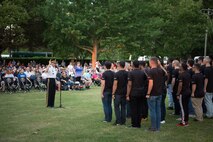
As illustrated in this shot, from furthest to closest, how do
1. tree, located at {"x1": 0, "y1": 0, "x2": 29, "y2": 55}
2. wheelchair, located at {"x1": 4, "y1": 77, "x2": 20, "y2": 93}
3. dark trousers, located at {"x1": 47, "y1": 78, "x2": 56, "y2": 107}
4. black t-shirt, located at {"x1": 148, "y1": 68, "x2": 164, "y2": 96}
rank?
tree, located at {"x1": 0, "y1": 0, "x2": 29, "y2": 55}, wheelchair, located at {"x1": 4, "y1": 77, "x2": 20, "y2": 93}, dark trousers, located at {"x1": 47, "y1": 78, "x2": 56, "y2": 107}, black t-shirt, located at {"x1": 148, "y1": 68, "x2": 164, "y2": 96}

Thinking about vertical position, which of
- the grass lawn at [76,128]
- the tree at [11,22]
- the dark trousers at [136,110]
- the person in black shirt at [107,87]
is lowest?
the grass lawn at [76,128]

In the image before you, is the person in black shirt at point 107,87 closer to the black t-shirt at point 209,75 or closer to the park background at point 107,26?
the black t-shirt at point 209,75

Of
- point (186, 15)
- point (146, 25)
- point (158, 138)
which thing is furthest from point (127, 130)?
point (146, 25)

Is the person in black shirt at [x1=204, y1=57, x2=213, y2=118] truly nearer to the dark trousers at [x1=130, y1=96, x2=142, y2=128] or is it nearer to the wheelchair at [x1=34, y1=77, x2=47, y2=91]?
the dark trousers at [x1=130, y1=96, x2=142, y2=128]

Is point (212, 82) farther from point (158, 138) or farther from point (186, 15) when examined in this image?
point (186, 15)

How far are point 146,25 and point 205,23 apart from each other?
709 cm

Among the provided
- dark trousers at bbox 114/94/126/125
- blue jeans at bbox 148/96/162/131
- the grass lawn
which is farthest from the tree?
blue jeans at bbox 148/96/162/131

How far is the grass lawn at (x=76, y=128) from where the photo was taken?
31.6ft

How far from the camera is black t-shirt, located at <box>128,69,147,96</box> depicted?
36.1 ft

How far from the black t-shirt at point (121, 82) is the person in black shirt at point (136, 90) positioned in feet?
1.14

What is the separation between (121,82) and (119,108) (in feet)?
2.67

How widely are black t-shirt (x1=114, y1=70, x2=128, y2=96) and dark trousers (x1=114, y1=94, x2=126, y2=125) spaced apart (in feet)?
0.42

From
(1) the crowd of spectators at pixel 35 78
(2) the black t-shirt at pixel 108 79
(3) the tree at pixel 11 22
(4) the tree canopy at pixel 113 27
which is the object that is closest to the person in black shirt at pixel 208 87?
(2) the black t-shirt at pixel 108 79

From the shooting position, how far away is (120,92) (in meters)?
11.5
